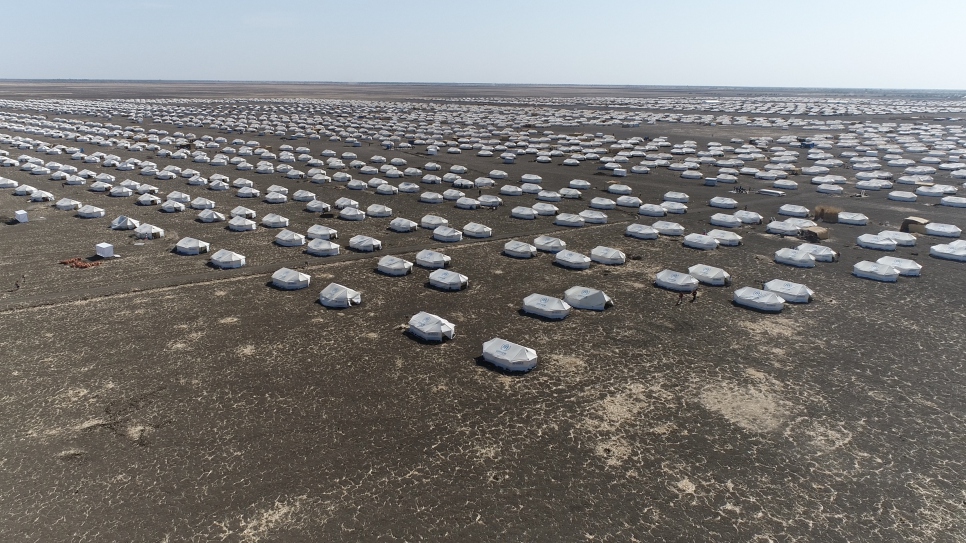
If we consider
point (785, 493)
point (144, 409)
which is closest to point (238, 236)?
point (144, 409)

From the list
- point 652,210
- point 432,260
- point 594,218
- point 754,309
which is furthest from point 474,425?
point 652,210

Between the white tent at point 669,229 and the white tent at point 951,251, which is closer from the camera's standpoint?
the white tent at point 951,251

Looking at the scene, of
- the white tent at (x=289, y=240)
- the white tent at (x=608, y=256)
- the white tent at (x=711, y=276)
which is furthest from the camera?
the white tent at (x=289, y=240)

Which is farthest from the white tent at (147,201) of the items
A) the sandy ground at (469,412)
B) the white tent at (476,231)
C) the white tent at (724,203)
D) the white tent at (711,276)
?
the white tent at (724,203)

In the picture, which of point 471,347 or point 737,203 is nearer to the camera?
point 471,347

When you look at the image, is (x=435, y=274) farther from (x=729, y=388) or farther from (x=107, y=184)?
(x=107, y=184)

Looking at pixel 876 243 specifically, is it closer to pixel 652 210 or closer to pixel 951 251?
pixel 951 251

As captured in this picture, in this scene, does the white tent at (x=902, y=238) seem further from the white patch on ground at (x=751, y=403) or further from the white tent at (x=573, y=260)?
the white patch on ground at (x=751, y=403)
